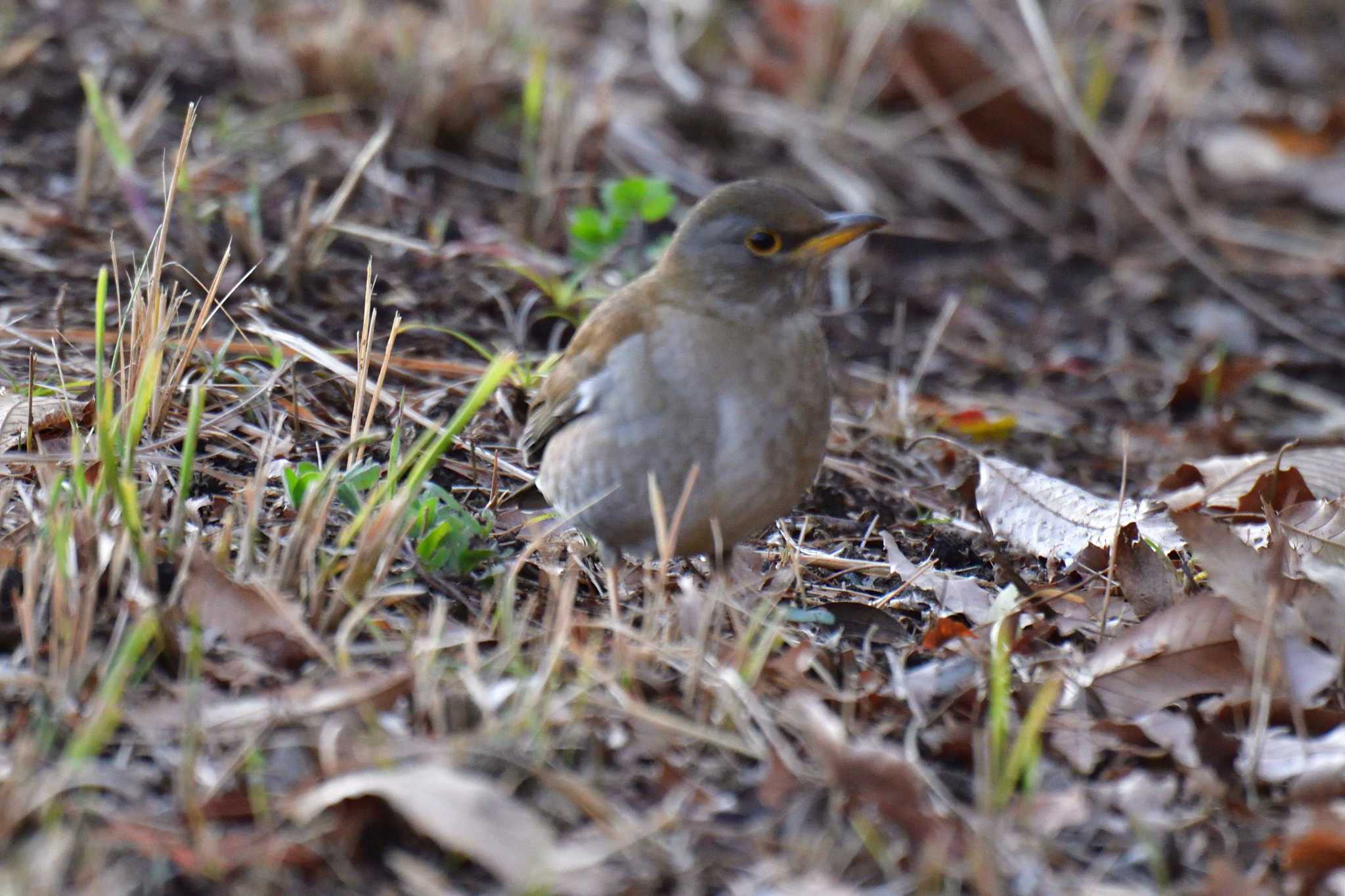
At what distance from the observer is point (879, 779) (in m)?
2.99

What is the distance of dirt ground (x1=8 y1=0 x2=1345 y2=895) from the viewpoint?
9.59 feet

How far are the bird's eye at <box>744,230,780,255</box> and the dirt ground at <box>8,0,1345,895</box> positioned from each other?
33.0 inches

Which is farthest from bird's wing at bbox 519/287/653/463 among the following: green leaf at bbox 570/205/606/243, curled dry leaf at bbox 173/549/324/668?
curled dry leaf at bbox 173/549/324/668

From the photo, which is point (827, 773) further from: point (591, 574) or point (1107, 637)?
point (591, 574)

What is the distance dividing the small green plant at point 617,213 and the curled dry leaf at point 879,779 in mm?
2969

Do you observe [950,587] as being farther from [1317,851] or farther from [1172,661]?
[1317,851]

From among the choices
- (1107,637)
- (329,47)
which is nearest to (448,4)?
(329,47)

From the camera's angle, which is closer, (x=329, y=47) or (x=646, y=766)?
(x=646, y=766)

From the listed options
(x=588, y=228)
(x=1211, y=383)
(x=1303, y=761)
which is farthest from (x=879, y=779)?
(x=1211, y=383)

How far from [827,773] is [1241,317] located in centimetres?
516

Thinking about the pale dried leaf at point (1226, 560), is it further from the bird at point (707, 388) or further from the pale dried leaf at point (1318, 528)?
the bird at point (707, 388)

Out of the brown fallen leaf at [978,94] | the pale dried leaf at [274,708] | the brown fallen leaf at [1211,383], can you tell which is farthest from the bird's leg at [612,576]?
the brown fallen leaf at [978,94]

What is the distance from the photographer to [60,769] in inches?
107

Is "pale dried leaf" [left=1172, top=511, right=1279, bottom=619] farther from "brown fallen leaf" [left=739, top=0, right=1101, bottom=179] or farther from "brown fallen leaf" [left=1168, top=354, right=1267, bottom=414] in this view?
"brown fallen leaf" [left=739, top=0, right=1101, bottom=179]
